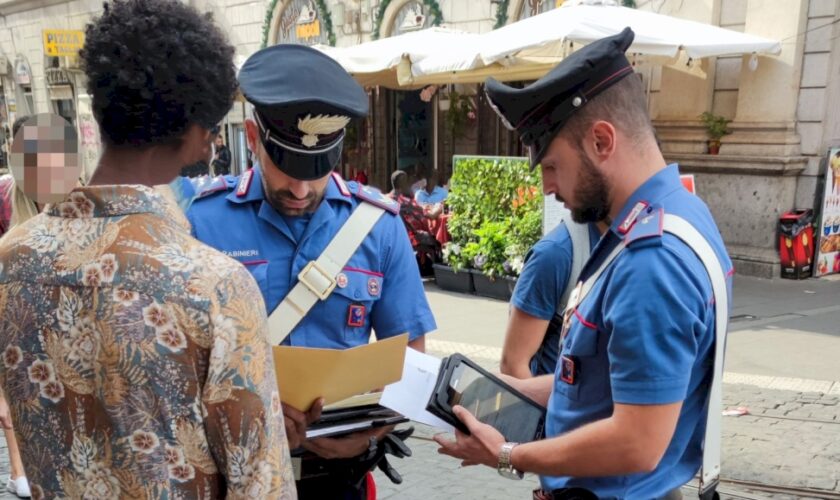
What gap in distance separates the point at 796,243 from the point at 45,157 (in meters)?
8.88

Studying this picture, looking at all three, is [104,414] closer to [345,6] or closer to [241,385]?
[241,385]

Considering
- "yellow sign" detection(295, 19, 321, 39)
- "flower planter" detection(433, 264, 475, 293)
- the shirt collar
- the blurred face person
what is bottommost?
"flower planter" detection(433, 264, 475, 293)

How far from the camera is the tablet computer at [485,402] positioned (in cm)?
188

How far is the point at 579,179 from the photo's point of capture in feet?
5.58

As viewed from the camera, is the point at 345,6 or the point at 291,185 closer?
the point at 291,185

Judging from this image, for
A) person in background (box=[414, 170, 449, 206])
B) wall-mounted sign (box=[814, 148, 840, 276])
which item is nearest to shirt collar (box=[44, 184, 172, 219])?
person in background (box=[414, 170, 449, 206])

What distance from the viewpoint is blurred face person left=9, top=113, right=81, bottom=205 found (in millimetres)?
1328

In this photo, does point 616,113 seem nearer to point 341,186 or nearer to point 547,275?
point 547,275

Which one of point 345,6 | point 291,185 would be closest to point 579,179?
point 291,185

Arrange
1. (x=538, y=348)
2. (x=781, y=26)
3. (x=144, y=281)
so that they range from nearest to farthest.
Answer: (x=144, y=281) → (x=538, y=348) → (x=781, y=26)

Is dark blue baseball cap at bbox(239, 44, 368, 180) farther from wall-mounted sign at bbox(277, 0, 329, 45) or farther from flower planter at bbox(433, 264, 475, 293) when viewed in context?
wall-mounted sign at bbox(277, 0, 329, 45)

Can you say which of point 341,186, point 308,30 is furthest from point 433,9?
point 341,186

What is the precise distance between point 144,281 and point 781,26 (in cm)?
922

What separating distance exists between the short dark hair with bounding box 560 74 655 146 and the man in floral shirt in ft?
2.73
